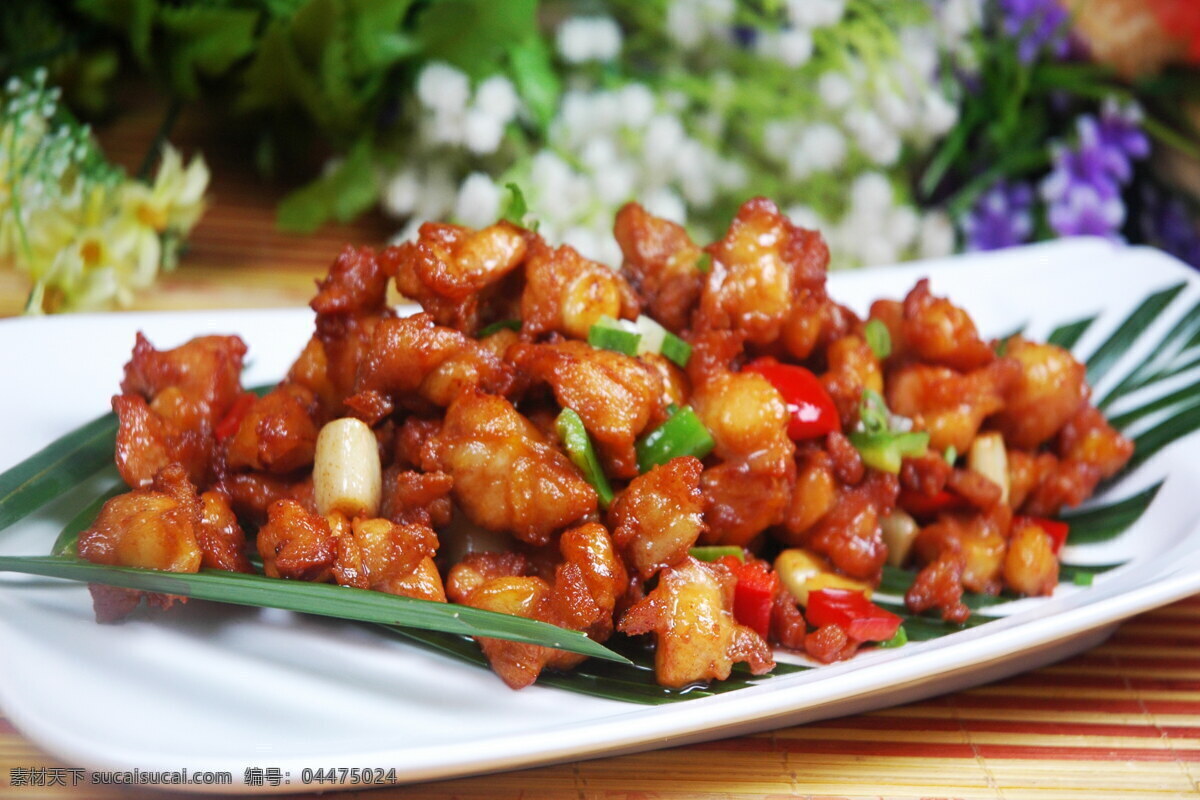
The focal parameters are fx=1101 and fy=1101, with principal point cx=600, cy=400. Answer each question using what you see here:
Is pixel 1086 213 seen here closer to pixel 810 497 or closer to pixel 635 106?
pixel 635 106

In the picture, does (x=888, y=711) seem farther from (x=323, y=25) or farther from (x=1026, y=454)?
(x=323, y=25)

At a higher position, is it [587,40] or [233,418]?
[587,40]

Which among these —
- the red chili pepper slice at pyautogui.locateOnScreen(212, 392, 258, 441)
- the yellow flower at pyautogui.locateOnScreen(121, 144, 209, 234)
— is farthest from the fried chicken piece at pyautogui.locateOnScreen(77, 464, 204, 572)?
the yellow flower at pyautogui.locateOnScreen(121, 144, 209, 234)

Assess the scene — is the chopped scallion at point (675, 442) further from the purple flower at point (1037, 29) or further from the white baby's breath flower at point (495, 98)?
the purple flower at point (1037, 29)

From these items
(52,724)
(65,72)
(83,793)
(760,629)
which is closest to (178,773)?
(52,724)

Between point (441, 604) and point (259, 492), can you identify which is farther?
point (259, 492)

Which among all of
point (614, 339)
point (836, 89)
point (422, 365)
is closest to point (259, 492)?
point (422, 365)
